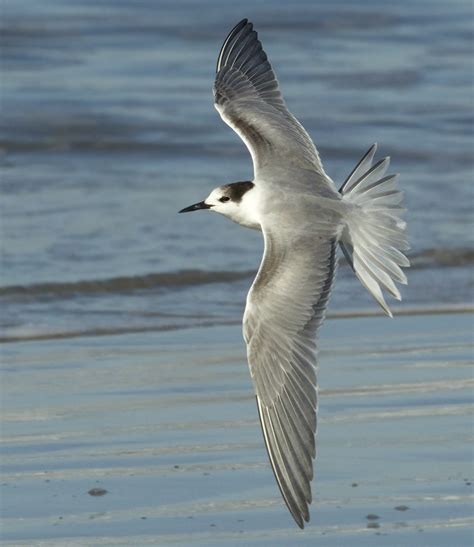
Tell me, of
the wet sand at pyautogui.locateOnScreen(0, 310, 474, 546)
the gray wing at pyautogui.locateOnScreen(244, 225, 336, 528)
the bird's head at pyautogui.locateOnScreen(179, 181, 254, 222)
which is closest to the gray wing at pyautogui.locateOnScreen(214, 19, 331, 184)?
the bird's head at pyautogui.locateOnScreen(179, 181, 254, 222)

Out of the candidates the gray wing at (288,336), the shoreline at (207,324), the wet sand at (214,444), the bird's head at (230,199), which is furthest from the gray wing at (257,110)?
the shoreline at (207,324)

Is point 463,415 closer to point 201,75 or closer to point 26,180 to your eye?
point 26,180

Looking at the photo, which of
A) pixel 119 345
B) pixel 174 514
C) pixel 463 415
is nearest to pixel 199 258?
pixel 119 345

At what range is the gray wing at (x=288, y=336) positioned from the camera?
5438 mm

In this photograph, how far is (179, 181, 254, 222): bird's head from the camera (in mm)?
6504

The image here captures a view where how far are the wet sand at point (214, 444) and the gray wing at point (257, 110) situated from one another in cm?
102

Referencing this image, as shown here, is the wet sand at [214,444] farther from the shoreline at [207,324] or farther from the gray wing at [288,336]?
the gray wing at [288,336]

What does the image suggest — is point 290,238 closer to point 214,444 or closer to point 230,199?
point 230,199

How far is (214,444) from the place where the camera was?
19.7 feet

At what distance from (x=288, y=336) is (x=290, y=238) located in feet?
1.58

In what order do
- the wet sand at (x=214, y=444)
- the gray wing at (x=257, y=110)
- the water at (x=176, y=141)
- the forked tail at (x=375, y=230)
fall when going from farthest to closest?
1. the water at (x=176, y=141)
2. the gray wing at (x=257, y=110)
3. the forked tail at (x=375, y=230)
4. the wet sand at (x=214, y=444)

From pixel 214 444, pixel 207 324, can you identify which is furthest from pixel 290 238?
pixel 207 324

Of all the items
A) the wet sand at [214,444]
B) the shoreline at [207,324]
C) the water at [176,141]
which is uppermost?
the wet sand at [214,444]

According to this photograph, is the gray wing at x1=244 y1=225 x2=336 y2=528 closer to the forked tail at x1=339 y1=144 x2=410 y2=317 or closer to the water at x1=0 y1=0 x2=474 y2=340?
the forked tail at x1=339 y1=144 x2=410 y2=317
